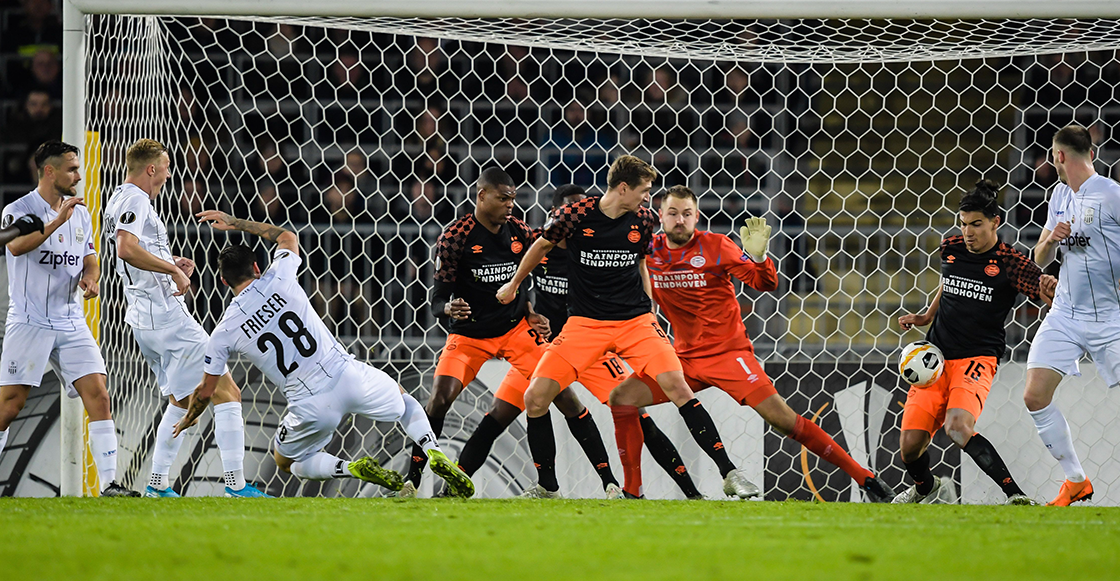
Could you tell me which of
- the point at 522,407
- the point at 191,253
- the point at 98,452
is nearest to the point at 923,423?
the point at 522,407

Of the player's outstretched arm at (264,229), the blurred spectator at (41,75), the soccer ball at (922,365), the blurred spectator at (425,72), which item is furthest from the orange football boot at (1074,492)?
the blurred spectator at (41,75)

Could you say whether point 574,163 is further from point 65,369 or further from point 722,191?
point 65,369

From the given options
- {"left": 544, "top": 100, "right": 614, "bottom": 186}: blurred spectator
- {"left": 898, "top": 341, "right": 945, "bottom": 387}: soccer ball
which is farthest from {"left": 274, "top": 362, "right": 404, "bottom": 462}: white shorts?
{"left": 544, "top": 100, "right": 614, "bottom": 186}: blurred spectator

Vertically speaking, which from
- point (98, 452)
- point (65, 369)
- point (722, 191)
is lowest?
point (98, 452)

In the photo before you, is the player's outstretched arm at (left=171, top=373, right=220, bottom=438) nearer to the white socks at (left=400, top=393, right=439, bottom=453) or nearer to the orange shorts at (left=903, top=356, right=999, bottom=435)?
the white socks at (left=400, top=393, right=439, bottom=453)

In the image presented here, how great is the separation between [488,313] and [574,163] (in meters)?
3.53

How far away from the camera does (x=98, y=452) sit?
5.26m

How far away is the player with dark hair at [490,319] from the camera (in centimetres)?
588

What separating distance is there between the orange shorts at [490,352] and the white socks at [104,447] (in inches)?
67.6

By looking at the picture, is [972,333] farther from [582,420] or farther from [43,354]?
[43,354]

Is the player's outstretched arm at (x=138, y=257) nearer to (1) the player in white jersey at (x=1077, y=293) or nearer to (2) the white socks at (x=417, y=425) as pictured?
(2) the white socks at (x=417, y=425)

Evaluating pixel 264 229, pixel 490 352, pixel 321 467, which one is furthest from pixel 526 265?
pixel 321 467

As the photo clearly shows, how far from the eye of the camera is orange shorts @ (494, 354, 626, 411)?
19.2 feet

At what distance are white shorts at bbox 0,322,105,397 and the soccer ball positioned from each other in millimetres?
4188
